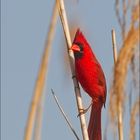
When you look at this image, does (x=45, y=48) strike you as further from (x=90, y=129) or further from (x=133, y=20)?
(x=90, y=129)

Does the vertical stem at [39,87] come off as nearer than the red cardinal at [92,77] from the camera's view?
Yes

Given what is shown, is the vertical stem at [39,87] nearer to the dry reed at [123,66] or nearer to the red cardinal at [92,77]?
the dry reed at [123,66]

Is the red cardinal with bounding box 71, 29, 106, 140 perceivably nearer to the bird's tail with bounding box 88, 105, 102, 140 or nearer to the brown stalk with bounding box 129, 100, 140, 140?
the bird's tail with bounding box 88, 105, 102, 140

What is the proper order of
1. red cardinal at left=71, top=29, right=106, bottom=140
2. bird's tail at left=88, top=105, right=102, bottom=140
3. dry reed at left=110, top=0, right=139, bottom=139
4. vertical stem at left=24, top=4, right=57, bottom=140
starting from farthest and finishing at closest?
red cardinal at left=71, top=29, right=106, bottom=140 < bird's tail at left=88, top=105, right=102, bottom=140 < vertical stem at left=24, top=4, right=57, bottom=140 < dry reed at left=110, top=0, right=139, bottom=139

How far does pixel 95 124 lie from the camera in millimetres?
2107

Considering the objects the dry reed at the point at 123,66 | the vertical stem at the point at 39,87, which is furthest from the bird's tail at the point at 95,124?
the dry reed at the point at 123,66

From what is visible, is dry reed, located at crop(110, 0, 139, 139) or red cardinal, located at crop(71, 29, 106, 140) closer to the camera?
dry reed, located at crop(110, 0, 139, 139)

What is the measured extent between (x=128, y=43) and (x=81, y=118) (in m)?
0.74

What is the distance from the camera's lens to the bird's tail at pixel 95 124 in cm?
192


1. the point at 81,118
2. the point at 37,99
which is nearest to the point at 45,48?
the point at 37,99

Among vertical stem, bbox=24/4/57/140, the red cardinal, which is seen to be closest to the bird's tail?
the red cardinal

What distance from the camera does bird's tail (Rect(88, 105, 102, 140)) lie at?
1.92m

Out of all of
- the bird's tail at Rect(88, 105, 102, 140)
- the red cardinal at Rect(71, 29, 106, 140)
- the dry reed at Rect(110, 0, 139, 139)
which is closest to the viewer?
the dry reed at Rect(110, 0, 139, 139)

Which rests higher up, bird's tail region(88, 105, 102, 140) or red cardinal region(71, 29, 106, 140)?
red cardinal region(71, 29, 106, 140)
